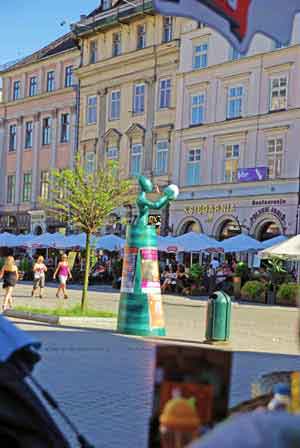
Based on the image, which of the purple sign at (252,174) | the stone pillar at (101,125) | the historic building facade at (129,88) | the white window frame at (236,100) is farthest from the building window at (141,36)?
the purple sign at (252,174)

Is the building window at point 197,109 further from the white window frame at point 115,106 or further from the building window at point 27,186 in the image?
the building window at point 27,186

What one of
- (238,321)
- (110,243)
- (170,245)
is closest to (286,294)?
(170,245)

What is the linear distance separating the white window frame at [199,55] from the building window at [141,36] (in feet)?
14.8

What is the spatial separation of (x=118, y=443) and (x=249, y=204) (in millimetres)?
30749

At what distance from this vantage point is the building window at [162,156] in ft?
137

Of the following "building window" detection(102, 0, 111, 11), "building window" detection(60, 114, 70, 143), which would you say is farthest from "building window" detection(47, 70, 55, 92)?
"building window" detection(102, 0, 111, 11)

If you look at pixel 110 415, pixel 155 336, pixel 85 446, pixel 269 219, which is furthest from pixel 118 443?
pixel 269 219

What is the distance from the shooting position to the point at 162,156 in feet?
138

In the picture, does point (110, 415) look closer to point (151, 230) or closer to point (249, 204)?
point (151, 230)

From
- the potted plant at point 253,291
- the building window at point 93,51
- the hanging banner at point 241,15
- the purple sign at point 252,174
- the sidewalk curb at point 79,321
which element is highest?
the building window at point 93,51

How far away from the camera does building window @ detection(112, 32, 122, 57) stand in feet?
149

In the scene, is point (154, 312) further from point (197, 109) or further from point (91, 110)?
point (91, 110)

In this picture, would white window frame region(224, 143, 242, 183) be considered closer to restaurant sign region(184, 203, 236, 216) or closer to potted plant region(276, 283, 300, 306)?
restaurant sign region(184, 203, 236, 216)

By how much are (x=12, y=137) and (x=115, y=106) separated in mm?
13006
